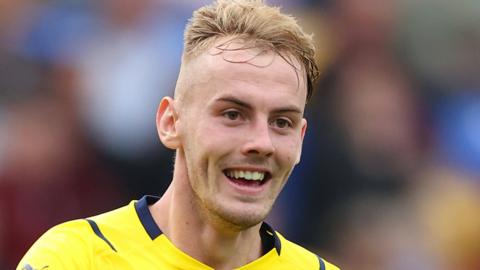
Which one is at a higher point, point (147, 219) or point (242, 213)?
point (242, 213)

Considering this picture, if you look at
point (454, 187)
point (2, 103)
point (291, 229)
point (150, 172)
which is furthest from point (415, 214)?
point (2, 103)

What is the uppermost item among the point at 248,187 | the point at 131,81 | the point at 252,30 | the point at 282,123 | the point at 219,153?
the point at 252,30

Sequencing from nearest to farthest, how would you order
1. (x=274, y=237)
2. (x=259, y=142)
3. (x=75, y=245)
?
(x=259, y=142) → (x=75, y=245) → (x=274, y=237)

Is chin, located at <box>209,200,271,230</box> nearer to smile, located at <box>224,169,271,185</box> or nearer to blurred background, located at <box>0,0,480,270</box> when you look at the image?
smile, located at <box>224,169,271,185</box>

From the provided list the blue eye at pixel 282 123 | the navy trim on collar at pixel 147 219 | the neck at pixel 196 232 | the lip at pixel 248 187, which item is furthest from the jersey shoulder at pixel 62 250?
the blue eye at pixel 282 123

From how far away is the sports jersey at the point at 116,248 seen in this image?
4.03m

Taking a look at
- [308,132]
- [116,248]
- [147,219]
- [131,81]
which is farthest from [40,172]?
[116,248]

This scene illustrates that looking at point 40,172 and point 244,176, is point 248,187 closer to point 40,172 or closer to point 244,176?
point 244,176

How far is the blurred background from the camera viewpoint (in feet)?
24.0

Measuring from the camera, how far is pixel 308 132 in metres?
7.69

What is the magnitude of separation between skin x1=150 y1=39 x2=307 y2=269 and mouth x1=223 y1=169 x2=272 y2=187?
0.02 metres

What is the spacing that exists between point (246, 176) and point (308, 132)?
12.1 feet

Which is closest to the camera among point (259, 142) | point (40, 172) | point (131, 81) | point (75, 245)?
point (259, 142)

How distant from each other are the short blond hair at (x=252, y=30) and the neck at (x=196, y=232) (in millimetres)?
574
